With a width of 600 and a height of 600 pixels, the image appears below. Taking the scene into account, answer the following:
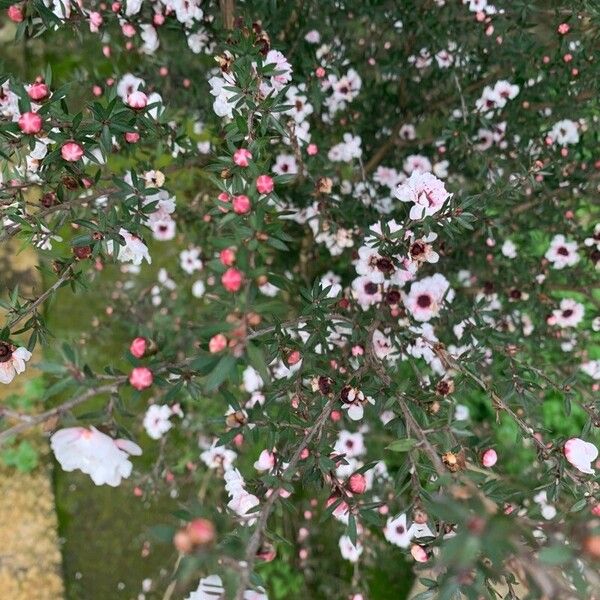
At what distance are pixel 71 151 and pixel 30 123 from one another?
0.30ft

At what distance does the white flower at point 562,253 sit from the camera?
6.10 feet

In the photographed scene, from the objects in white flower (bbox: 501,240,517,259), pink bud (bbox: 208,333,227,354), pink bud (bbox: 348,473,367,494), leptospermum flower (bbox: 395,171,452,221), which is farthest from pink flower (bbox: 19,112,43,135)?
white flower (bbox: 501,240,517,259)

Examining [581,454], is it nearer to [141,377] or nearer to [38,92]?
[141,377]

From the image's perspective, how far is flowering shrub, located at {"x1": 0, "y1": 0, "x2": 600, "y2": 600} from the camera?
2.90 feet

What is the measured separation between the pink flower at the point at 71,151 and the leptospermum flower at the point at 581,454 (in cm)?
117

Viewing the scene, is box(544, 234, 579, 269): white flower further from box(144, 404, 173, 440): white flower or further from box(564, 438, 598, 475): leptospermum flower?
box(144, 404, 173, 440): white flower

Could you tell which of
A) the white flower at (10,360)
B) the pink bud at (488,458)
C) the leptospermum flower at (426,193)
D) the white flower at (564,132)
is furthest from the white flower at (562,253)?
the white flower at (10,360)

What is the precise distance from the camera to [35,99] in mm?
1165

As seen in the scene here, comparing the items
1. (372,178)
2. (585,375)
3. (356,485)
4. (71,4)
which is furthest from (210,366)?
(585,375)

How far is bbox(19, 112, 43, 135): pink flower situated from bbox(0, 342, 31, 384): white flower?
1.40 feet

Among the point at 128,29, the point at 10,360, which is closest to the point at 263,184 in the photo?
the point at 10,360

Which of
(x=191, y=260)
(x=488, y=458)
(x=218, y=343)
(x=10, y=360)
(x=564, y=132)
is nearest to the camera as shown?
(x=218, y=343)

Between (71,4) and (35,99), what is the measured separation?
1.69 feet

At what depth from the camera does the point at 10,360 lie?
1.08 metres
